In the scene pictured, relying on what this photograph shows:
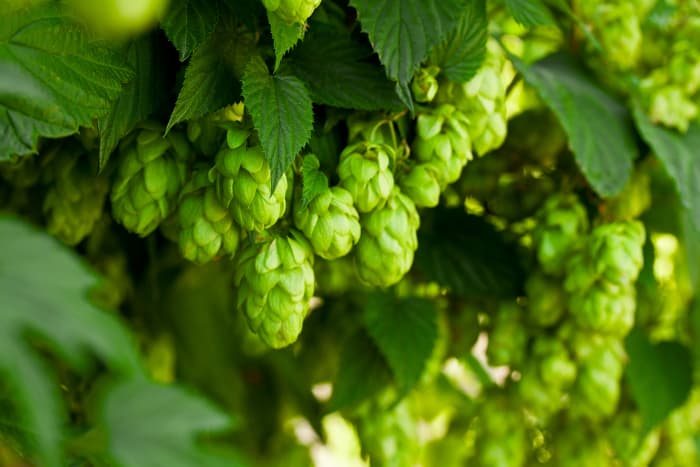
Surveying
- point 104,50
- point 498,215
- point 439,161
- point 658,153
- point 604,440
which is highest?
point 104,50

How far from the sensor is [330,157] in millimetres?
744

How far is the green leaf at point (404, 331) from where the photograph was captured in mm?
925

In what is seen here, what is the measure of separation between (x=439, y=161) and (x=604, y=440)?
55 centimetres

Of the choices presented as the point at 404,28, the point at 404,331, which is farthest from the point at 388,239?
the point at 404,331

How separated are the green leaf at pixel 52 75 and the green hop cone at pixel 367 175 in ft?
0.57

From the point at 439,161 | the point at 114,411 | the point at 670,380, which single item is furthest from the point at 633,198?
the point at 114,411

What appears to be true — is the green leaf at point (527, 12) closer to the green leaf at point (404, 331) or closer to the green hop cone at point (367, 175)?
the green hop cone at point (367, 175)

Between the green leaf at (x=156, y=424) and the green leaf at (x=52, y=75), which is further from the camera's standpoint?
the green leaf at (x=52, y=75)

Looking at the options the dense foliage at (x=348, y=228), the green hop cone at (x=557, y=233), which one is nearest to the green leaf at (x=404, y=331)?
the dense foliage at (x=348, y=228)

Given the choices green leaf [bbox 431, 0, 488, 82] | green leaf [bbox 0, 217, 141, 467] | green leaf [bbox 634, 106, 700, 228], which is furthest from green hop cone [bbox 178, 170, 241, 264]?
green leaf [bbox 634, 106, 700, 228]

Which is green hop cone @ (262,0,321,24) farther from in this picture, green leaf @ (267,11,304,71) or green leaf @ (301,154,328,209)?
green leaf @ (301,154,328,209)

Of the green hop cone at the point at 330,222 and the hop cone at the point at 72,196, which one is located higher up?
the green hop cone at the point at 330,222

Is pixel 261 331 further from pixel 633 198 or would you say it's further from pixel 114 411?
pixel 633 198

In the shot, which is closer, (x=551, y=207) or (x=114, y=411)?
(x=114, y=411)
